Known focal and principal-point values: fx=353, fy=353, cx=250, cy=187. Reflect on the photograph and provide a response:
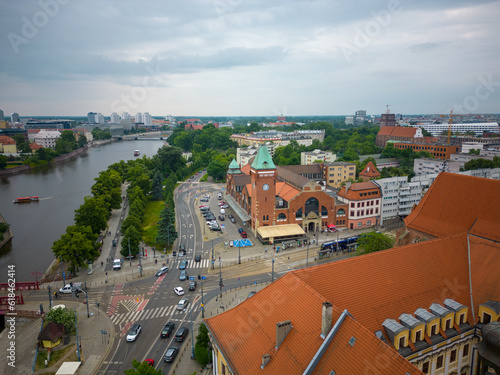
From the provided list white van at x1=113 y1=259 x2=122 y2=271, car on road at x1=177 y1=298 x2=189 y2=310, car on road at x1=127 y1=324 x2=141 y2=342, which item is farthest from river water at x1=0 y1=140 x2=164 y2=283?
car on road at x1=177 y1=298 x2=189 y2=310

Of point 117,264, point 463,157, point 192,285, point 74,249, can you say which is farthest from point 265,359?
→ point 463,157

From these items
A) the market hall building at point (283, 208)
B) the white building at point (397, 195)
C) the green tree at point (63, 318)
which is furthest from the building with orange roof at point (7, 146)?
the white building at point (397, 195)

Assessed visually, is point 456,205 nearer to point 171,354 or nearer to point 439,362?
point 439,362

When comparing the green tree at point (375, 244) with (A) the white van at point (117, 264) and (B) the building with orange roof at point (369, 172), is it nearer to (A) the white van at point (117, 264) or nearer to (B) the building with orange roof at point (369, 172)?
(A) the white van at point (117, 264)

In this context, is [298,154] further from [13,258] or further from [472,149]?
[13,258]

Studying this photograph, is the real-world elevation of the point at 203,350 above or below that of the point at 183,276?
above

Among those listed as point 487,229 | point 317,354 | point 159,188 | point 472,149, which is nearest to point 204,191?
point 159,188
